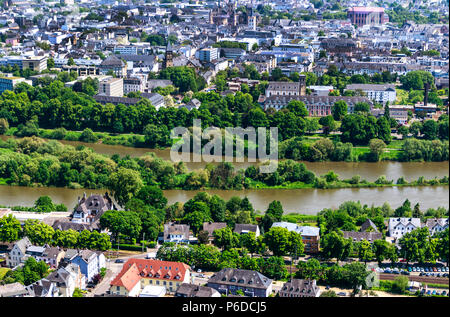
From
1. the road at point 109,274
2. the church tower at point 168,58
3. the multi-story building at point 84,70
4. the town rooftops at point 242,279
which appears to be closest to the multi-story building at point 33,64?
the multi-story building at point 84,70

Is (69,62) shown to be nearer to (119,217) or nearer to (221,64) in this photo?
(221,64)

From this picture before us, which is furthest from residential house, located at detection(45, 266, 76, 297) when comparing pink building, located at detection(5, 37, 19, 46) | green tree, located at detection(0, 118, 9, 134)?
pink building, located at detection(5, 37, 19, 46)

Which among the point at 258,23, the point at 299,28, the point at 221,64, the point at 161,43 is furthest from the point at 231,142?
the point at 258,23

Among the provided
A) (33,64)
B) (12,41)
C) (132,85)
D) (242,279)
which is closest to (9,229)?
(242,279)

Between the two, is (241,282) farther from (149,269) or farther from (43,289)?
(43,289)

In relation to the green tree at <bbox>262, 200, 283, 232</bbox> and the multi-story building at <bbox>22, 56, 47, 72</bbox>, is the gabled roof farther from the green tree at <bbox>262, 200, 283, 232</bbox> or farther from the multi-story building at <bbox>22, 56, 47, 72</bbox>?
the multi-story building at <bbox>22, 56, 47, 72</bbox>
